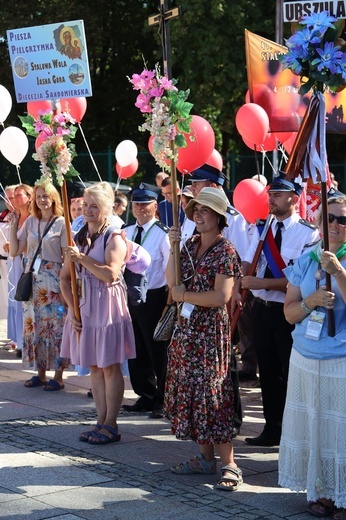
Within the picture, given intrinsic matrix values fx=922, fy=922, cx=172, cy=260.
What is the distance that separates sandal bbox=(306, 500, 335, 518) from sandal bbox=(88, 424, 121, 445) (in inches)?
78.8

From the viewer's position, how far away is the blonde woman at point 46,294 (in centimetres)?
889

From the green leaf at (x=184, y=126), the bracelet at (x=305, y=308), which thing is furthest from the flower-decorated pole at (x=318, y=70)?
the green leaf at (x=184, y=126)

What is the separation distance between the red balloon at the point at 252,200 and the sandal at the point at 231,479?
2.96 m

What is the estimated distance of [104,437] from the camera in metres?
7.00

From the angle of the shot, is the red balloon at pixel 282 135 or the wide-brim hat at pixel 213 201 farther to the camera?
the red balloon at pixel 282 135

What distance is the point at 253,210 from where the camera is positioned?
27.9 feet

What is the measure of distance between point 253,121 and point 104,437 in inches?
149

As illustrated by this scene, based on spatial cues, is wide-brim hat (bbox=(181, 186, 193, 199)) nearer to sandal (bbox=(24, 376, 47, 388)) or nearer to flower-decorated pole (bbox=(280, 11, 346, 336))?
sandal (bbox=(24, 376, 47, 388))

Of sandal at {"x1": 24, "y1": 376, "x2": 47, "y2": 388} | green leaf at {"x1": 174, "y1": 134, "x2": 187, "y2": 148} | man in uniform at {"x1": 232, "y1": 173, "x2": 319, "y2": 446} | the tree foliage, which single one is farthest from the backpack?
the tree foliage

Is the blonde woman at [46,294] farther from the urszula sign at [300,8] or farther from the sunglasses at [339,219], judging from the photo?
the sunglasses at [339,219]

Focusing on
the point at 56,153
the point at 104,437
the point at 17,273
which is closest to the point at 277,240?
the point at 56,153

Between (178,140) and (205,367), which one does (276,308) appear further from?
(178,140)

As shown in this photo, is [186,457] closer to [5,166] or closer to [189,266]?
[189,266]

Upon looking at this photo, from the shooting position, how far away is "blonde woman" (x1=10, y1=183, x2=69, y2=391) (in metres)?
8.89
